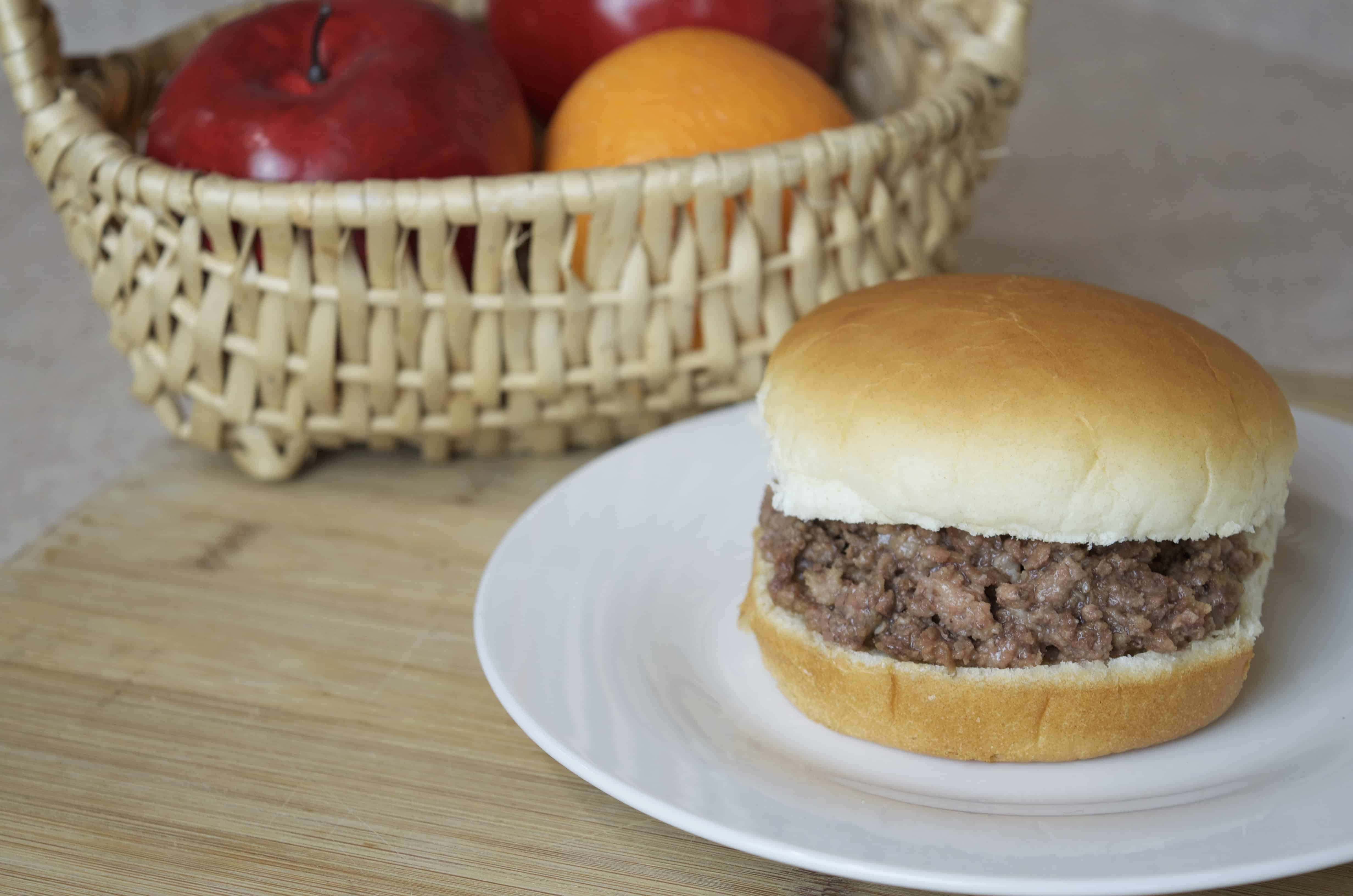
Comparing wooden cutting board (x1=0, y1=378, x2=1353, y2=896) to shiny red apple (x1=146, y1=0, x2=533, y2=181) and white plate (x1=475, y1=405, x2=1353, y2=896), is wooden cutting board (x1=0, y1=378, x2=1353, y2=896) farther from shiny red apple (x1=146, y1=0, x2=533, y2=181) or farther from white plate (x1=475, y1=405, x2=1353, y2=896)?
shiny red apple (x1=146, y1=0, x2=533, y2=181)

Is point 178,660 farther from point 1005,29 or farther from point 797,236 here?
point 1005,29

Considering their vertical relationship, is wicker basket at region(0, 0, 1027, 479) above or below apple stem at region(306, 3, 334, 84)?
below

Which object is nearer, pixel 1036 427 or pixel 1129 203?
pixel 1036 427

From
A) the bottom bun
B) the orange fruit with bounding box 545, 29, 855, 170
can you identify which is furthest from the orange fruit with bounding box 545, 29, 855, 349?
the bottom bun

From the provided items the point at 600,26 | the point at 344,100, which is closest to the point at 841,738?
the point at 344,100

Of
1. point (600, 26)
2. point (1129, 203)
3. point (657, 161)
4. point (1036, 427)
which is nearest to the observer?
point (1036, 427)

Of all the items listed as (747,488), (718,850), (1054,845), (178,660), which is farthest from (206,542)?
(1054,845)

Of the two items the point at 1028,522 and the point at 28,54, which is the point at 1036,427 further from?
the point at 28,54
